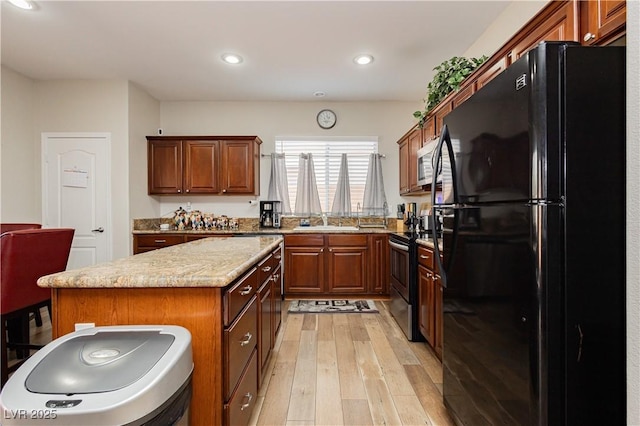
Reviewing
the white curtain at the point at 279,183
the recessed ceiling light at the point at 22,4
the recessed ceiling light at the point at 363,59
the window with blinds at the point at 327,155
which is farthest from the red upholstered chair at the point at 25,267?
the recessed ceiling light at the point at 363,59

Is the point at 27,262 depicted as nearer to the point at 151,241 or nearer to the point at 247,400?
the point at 247,400

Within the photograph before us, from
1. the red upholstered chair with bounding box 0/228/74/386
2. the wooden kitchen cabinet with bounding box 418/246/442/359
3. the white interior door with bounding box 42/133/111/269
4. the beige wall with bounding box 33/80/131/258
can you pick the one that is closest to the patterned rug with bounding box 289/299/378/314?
the wooden kitchen cabinet with bounding box 418/246/442/359

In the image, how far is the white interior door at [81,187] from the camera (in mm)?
3754

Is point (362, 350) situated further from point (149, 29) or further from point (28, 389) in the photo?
point (149, 29)

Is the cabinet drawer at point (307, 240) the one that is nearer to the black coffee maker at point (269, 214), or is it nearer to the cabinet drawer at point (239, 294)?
the black coffee maker at point (269, 214)

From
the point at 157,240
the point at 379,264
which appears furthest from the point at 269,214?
the point at 379,264

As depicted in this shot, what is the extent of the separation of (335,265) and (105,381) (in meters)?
3.23

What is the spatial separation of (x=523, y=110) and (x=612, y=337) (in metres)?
0.81

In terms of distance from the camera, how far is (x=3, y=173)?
11.1 feet

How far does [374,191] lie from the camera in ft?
14.7

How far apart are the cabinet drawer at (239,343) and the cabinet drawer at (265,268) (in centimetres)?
19

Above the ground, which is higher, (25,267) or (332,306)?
(25,267)

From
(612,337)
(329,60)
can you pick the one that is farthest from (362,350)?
(329,60)

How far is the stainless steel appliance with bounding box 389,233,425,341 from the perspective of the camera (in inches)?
105
